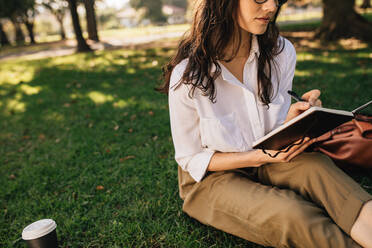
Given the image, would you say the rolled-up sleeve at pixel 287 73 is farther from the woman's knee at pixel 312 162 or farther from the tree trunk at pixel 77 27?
the tree trunk at pixel 77 27

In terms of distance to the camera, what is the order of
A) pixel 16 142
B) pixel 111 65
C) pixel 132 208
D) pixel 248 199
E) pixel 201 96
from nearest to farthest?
pixel 248 199, pixel 201 96, pixel 132 208, pixel 16 142, pixel 111 65

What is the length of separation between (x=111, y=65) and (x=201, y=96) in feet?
A: 21.1

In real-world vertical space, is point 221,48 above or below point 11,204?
above

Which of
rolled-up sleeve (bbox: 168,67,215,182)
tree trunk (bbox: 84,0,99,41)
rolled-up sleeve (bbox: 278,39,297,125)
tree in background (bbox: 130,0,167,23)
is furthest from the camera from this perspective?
tree in background (bbox: 130,0,167,23)

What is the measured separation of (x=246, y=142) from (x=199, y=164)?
1.07 ft

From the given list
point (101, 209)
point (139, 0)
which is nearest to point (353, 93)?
point (101, 209)

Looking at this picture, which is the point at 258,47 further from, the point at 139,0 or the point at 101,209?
the point at 139,0

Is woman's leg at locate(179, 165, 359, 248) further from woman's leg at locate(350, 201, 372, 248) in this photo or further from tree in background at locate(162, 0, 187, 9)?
tree in background at locate(162, 0, 187, 9)

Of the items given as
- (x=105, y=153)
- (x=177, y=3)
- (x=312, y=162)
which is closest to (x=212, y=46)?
(x=312, y=162)

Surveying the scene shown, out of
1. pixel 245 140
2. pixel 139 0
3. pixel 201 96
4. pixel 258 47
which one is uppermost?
pixel 139 0

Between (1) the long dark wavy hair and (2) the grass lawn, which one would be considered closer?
(1) the long dark wavy hair

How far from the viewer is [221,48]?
1.78 meters

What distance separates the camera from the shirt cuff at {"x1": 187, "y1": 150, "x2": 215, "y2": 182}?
1764 millimetres

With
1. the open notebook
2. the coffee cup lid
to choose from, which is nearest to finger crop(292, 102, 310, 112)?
the open notebook
